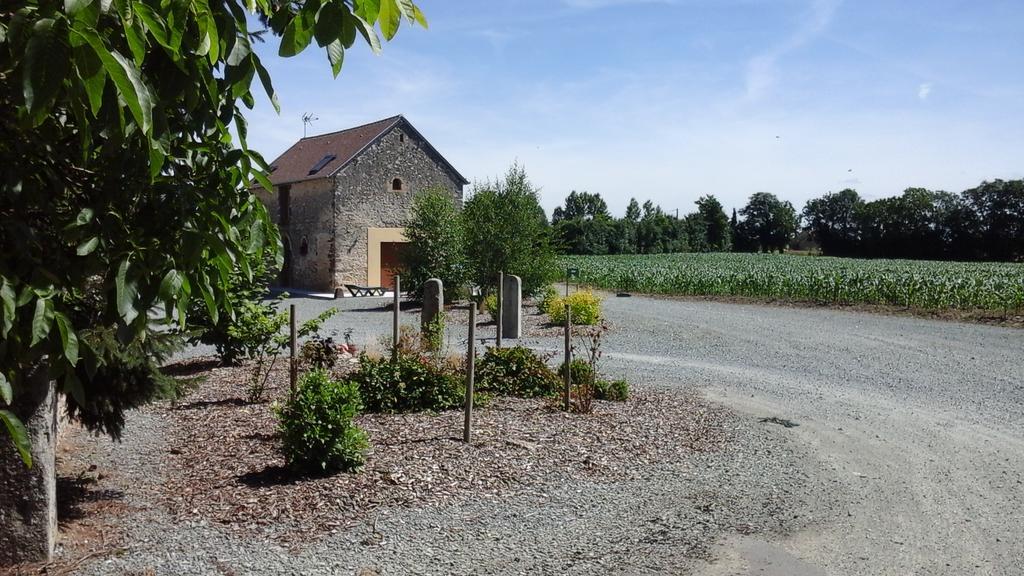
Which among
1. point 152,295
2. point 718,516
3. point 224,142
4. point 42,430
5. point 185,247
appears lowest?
point 718,516

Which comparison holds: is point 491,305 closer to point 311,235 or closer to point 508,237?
point 508,237

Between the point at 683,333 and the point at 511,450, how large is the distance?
35.2 ft

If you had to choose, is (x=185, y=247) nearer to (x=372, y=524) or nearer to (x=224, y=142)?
(x=224, y=142)

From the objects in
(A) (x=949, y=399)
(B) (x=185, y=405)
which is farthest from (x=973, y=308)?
(B) (x=185, y=405)

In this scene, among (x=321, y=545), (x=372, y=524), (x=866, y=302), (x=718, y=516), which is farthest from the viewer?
(x=866, y=302)

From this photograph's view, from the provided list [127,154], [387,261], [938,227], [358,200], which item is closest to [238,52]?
[127,154]

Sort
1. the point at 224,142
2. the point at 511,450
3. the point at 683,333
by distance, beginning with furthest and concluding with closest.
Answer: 1. the point at 683,333
2. the point at 511,450
3. the point at 224,142

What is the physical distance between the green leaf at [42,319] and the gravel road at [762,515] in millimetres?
2473

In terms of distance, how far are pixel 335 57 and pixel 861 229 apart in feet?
255

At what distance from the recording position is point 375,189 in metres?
28.3

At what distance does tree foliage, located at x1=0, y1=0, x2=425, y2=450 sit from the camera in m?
1.61

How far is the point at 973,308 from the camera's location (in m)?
19.9

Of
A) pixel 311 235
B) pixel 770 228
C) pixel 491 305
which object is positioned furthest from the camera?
pixel 770 228

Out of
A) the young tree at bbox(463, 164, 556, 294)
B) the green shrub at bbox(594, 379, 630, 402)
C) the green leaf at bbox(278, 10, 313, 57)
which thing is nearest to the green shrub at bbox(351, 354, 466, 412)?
the green shrub at bbox(594, 379, 630, 402)
